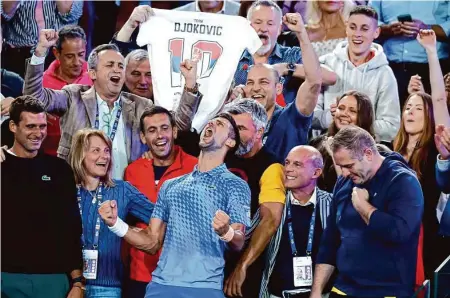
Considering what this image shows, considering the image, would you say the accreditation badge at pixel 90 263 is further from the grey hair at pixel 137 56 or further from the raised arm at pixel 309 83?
the grey hair at pixel 137 56

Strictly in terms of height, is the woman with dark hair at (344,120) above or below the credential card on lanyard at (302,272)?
above

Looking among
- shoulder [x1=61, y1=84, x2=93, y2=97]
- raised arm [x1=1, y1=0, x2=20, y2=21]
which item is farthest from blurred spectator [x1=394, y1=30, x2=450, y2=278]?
raised arm [x1=1, y1=0, x2=20, y2=21]

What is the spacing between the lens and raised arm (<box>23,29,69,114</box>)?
22.5ft

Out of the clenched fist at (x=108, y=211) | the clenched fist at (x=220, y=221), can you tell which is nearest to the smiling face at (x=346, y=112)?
the clenched fist at (x=220, y=221)

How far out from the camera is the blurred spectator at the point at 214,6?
8586 millimetres

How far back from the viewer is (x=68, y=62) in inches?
328

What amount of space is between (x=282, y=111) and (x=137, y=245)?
1.59 meters

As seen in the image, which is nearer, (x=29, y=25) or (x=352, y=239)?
(x=352, y=239)

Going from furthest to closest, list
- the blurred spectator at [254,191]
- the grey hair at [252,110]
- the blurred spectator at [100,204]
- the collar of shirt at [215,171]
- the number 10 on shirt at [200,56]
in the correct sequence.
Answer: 1. the number 10 on shirt at [200,56]
2. the grey hair at [252,110]
3. the blurred spectator at [100,204]
4. the blurred spectator at [254,191]
5. the collar of shirt at [215,171]

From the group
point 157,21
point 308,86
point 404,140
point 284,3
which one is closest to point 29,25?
point 157,21

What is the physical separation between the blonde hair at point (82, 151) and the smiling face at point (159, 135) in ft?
0.91

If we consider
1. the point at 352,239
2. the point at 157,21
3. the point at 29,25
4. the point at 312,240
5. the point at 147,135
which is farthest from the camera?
the point at 29,25

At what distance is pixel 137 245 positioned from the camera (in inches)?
247

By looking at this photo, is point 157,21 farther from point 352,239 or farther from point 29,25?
point 352,239
